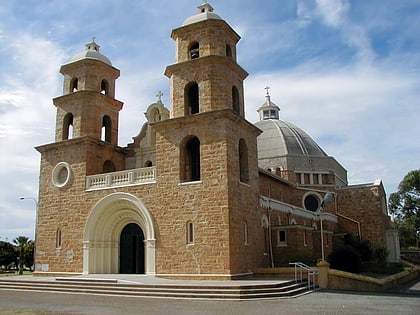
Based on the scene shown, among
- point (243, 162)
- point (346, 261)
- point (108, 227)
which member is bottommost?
point (346, 261)

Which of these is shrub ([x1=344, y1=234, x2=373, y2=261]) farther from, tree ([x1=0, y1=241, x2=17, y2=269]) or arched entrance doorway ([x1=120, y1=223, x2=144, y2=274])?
tree ([x1=0, y1=241, x2=17, y2=269])

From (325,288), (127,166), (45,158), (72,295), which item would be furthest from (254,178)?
(45,158)

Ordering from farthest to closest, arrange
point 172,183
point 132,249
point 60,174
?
point 60,174 → point 132,249 → point 172,183

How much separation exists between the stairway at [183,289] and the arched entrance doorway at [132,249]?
4.02 metres

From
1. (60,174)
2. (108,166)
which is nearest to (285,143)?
(108,166)

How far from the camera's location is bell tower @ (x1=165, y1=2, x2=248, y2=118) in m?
20.3

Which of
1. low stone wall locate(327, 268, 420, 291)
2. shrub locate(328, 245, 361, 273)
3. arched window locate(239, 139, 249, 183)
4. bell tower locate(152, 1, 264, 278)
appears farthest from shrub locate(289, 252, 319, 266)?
arched window locate(239, 139, 249, 183)

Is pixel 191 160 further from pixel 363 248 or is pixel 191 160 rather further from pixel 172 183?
pixel 363 248

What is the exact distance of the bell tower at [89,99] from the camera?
23.8m

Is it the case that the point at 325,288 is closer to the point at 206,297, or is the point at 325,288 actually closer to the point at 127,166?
the point at 206,297

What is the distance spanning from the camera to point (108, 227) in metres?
22.3

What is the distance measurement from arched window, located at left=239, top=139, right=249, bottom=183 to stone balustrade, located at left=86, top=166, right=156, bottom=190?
163 inches

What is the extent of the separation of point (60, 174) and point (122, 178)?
4382 mm

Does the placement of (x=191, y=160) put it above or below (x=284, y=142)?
below
